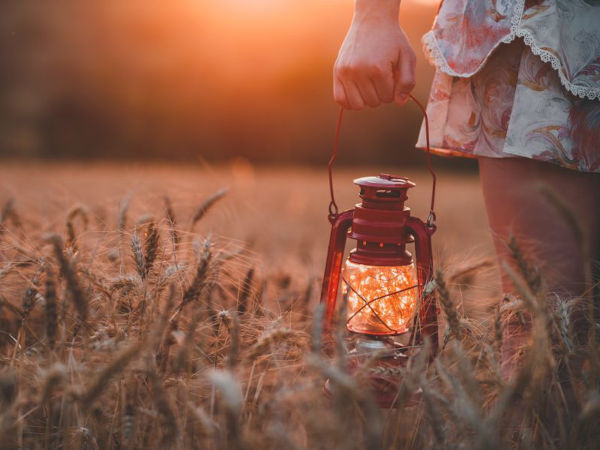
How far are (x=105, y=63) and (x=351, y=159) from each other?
248 inches

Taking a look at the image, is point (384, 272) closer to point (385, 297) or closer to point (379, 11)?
point (385, 297)

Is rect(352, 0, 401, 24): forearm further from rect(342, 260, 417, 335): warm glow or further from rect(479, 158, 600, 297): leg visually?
rect(342, 260, 417, 335): warm glow

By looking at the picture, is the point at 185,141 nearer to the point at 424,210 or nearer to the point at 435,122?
the point at 424,210

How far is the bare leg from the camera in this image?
1320 mm

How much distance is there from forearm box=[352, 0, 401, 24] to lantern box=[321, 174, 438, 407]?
0.33 meters

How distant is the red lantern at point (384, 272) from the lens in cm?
128


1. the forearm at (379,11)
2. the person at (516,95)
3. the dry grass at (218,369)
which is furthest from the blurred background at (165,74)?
the dry grass at (218,369)

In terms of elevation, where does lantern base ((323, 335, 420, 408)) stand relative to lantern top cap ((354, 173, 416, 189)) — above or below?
below

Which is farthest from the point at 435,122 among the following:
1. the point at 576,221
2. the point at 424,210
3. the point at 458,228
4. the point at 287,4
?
the point at 287,4

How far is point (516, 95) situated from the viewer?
1.29m

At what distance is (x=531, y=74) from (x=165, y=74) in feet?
45.9

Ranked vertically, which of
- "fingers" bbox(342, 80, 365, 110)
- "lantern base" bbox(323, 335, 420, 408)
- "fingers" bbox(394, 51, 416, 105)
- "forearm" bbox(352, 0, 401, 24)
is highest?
"forearm" bbox(352, 0, 401, 24)

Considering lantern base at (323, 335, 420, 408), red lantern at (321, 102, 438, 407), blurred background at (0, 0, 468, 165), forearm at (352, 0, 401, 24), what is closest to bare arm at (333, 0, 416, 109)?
forearm at (352, 0, 401, 24)

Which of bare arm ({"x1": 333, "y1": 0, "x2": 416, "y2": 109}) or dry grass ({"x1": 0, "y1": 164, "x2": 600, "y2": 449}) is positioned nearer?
dry grass ({"x1": 0, "y1": 164, "x2": 600, "y2": 449})
